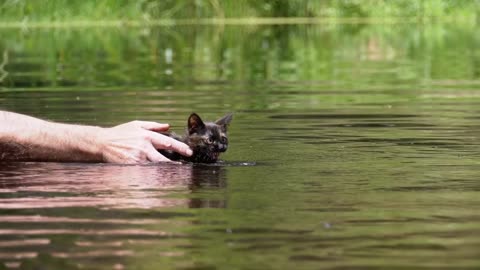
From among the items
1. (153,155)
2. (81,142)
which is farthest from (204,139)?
(81,142)

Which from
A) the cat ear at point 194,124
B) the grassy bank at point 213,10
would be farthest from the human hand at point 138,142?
the grassy bank at point 213,10

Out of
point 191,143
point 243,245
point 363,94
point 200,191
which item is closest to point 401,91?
point 363,94

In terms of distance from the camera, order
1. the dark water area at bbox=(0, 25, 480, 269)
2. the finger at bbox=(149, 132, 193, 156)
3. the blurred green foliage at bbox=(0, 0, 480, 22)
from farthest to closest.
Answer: the blurred green foliage at bbox=(0, 0, 480, 22) < the finger at bbox=(149, 132, 193, 156) < the dark water area at bbox=(0, 25, 480, 269)

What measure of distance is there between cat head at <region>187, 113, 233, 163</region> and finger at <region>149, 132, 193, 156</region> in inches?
8.0

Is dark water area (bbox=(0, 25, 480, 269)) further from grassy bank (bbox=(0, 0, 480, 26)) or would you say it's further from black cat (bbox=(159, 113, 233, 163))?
grassy bank (bbox=(0, 0, 480, 26))

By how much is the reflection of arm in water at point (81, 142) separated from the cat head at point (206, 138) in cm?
18

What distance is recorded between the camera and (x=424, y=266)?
15.9 ft

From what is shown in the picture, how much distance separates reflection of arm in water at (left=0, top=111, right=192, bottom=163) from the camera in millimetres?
7566

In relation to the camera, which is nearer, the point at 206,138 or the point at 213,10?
the point at 206,138

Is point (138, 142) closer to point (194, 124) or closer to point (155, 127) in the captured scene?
point (155, 127)

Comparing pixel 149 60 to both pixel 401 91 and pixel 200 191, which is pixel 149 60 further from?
pixel 200 191

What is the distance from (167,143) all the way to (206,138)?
37 cm

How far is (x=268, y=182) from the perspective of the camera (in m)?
7.15

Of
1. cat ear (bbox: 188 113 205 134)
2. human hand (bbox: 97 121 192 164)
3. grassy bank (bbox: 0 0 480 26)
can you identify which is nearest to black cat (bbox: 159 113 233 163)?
cat ear (bbox: 188 113 205 134)
